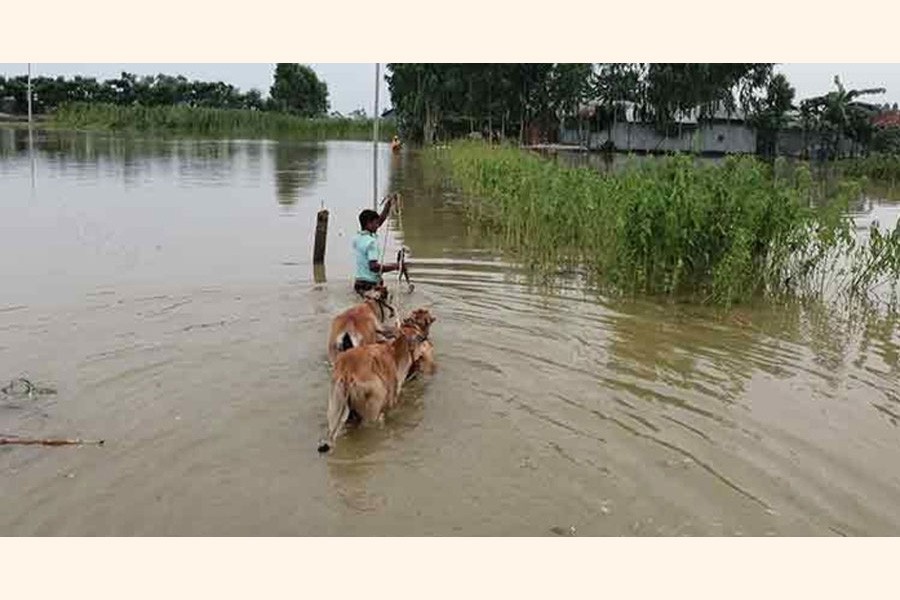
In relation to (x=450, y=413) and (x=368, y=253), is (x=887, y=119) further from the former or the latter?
(x=450, y=413)

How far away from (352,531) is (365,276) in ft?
15.5

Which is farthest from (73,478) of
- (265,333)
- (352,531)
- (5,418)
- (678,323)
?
(678,323)

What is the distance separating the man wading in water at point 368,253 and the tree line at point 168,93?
208 ft

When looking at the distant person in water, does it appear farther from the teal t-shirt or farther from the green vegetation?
the green vegetation

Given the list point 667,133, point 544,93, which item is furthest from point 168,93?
point 667,133

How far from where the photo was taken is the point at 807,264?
1062cm

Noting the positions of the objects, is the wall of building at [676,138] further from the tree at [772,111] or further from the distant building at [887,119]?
the distant building at [887,119]

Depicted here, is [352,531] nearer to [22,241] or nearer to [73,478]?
[73,478]

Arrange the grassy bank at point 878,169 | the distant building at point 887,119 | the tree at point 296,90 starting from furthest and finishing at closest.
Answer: the tree at point 296,90
the distant building at point 887,119
the grassy bank at point 878,169

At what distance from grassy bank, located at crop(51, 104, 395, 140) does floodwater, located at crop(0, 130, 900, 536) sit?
2150 inches

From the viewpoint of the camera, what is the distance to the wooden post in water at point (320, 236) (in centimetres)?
1189

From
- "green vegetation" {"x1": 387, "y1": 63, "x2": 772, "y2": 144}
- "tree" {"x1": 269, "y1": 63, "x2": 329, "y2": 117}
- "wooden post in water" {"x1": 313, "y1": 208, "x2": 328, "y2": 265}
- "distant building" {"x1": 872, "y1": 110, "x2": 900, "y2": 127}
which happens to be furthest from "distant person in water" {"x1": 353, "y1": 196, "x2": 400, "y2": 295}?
"tree" {"x1": 269, "y1": 63, "x2": 329, "y2": 117}

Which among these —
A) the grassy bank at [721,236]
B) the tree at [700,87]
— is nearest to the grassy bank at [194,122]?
the tree at [700,87]

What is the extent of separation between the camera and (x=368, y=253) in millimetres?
8570
